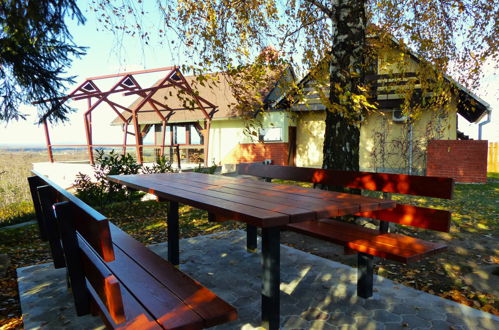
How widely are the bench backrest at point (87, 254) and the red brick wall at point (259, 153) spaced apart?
13.5 metres

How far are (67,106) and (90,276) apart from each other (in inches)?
255

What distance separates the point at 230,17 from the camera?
20.8 feet

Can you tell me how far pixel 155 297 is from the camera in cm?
184

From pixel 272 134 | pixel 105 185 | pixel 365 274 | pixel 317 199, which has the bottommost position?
pixel 365 274

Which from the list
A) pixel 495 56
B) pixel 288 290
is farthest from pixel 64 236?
pixel 495 56

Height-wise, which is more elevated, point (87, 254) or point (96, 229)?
point (96, 229)

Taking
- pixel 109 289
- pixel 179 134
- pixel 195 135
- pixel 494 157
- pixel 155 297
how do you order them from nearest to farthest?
1. pixel 109 289
2. pixel 155 297
3. pixel 494 157
4. pixel 195 135
5. pixel 179 134

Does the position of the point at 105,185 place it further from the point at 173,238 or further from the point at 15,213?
the point at 173,238

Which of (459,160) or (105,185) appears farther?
(459,160)

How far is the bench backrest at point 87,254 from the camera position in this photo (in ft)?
4.85

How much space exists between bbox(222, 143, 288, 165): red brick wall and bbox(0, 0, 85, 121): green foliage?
1024cm

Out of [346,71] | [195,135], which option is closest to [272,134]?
[195,135]

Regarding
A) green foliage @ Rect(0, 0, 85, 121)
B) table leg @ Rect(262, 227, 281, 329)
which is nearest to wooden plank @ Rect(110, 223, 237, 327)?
table leg @ Rect(262, 227, 281, 329)

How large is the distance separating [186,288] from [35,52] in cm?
544
